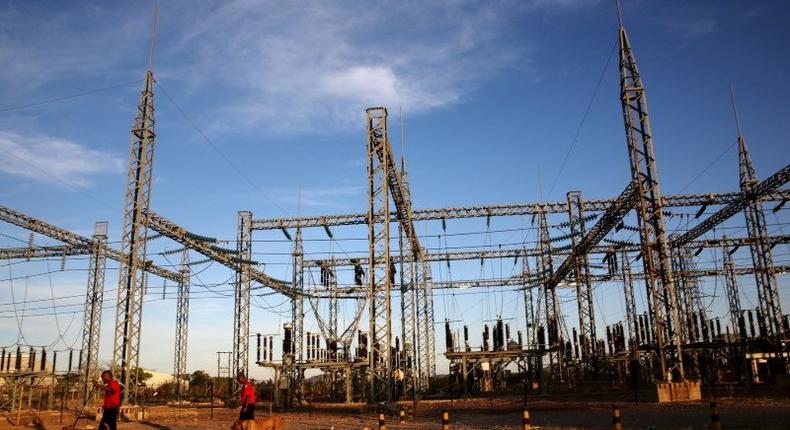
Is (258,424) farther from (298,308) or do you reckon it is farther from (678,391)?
(298,308)

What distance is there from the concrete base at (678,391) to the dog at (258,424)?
14.6 meters

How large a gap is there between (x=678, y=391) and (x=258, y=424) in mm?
15863

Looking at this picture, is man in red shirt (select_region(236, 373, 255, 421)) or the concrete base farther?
the concrete base

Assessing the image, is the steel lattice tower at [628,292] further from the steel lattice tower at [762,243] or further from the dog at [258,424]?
the dog at [258,424]

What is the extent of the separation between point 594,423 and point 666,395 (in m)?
7.30

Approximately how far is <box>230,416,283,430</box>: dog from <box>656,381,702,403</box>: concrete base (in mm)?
14618

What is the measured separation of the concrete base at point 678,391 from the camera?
21.9 meters

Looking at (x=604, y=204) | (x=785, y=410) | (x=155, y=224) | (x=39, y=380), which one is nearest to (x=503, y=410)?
(x=785, y=410)

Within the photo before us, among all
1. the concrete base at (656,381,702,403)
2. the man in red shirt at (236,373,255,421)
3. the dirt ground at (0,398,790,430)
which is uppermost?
the man in red shirt at (236,373,255,421)

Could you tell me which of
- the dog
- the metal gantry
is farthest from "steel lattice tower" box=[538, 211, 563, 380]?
the dog

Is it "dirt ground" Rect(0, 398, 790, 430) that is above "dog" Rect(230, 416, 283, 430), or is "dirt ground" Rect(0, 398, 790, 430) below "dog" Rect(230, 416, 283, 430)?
below

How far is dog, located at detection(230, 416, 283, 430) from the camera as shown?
12.7 m

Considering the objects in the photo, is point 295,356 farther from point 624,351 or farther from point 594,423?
point 594,423

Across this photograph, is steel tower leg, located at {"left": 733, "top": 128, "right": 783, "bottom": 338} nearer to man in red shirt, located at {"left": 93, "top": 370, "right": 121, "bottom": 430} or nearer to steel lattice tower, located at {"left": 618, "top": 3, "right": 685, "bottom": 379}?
steel lattice tower, located at {"left": 618, "top": 3, "right": 685, "bottom": 379}
